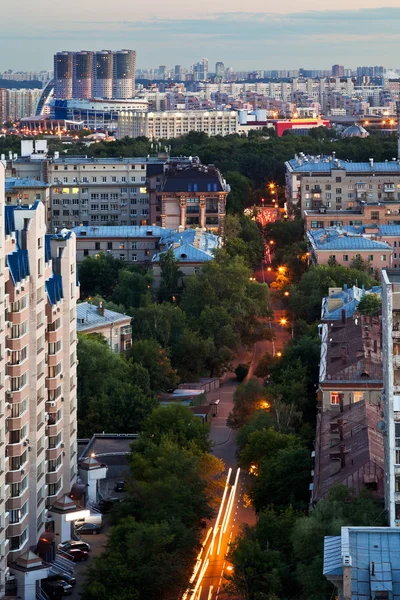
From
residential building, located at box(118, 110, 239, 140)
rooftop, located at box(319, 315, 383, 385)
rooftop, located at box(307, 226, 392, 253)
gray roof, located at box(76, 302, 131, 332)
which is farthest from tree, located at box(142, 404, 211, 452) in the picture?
residential building, located at box(118, 110, 239, 140)

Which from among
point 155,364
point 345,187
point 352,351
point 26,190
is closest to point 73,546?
point 352,351

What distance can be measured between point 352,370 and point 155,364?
8.93 m

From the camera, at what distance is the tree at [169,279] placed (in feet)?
184

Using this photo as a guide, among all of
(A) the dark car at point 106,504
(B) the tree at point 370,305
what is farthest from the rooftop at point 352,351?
(A) the dark car at point 106,504

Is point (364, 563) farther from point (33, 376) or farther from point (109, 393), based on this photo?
point (109, 393)

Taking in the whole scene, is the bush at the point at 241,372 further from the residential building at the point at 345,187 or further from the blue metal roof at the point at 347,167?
the blue metal roof at the point at 347,167

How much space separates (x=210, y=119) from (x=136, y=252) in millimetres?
116340

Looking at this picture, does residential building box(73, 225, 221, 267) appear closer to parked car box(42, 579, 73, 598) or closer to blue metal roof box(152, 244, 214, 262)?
blue metal roof box(152, 244, 214, 262)

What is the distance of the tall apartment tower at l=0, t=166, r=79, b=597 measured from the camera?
28531mm

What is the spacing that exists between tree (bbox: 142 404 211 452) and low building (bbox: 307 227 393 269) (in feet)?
82.4

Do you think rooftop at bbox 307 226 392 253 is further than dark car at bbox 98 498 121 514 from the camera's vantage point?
Yes

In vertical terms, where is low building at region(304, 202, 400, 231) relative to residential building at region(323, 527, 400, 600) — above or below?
below

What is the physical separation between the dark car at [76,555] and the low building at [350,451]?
15.2 feet

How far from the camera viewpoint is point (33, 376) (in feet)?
98.4
